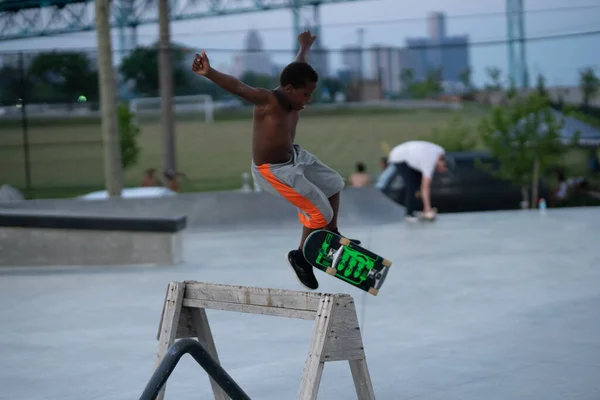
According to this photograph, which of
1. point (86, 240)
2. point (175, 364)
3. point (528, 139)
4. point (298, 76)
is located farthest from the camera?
point (528, 139)

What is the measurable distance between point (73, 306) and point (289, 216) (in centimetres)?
727

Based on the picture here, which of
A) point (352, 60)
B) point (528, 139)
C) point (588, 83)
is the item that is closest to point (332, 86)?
point (352, 60)

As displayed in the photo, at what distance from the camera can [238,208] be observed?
16344 millimetres

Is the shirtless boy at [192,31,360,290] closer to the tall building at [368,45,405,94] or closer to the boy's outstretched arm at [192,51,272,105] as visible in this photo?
the boy's outstretched arm at [192,51,272,105]

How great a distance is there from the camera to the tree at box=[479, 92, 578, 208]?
18.7 meters

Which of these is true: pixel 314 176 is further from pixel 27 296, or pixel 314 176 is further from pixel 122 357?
pixel 27 296

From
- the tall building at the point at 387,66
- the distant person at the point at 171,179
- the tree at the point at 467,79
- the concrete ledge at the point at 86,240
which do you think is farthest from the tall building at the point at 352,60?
the concrete ledge at the point at 86,240

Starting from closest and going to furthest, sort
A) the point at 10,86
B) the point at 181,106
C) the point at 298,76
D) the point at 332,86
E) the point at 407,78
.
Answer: the point at 298,76, the point at 10,86, the point at 181,106, the point at 332,86, the point at 407,78

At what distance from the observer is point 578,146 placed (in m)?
19.5

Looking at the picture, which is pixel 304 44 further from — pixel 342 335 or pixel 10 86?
pixel 10 86

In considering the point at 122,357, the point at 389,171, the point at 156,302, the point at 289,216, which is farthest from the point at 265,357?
the point at 389,171

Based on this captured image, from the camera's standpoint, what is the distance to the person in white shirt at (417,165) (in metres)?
15.7

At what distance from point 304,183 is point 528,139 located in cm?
1440

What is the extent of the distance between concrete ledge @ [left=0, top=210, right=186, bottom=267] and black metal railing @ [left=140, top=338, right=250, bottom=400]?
7.02 m
